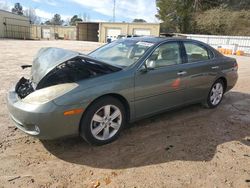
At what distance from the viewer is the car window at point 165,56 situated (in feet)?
13.6

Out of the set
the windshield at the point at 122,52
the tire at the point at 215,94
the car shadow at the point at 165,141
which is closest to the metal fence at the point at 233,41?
the tire at the point at 215,94

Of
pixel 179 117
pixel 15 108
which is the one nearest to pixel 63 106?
pixel 15 108

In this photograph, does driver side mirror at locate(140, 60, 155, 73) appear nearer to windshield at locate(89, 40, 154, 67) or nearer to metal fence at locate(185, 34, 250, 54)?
windshield at locate(89, 40, 154, 67)

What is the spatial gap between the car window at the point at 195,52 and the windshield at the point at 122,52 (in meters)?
0.97

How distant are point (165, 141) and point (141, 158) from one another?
653 mm

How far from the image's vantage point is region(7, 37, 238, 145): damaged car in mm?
3145

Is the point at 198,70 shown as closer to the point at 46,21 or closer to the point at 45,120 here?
the point at 45,120

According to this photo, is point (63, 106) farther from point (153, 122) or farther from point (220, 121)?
point (220, 121)

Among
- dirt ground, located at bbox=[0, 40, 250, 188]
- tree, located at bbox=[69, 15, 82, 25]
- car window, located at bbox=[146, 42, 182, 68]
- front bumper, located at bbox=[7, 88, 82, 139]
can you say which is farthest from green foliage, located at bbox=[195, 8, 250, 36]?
tree, located at bbox=[69, 15, 82, 25]

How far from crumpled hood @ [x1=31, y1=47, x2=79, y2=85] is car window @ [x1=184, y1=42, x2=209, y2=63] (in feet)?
7.21

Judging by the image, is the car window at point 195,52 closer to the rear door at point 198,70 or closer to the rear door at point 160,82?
the rear door at point 198,70

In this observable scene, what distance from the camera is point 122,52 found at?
176 inches

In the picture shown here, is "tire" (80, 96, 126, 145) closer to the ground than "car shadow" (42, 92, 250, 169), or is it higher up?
higher up

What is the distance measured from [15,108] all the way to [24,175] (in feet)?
2.76
